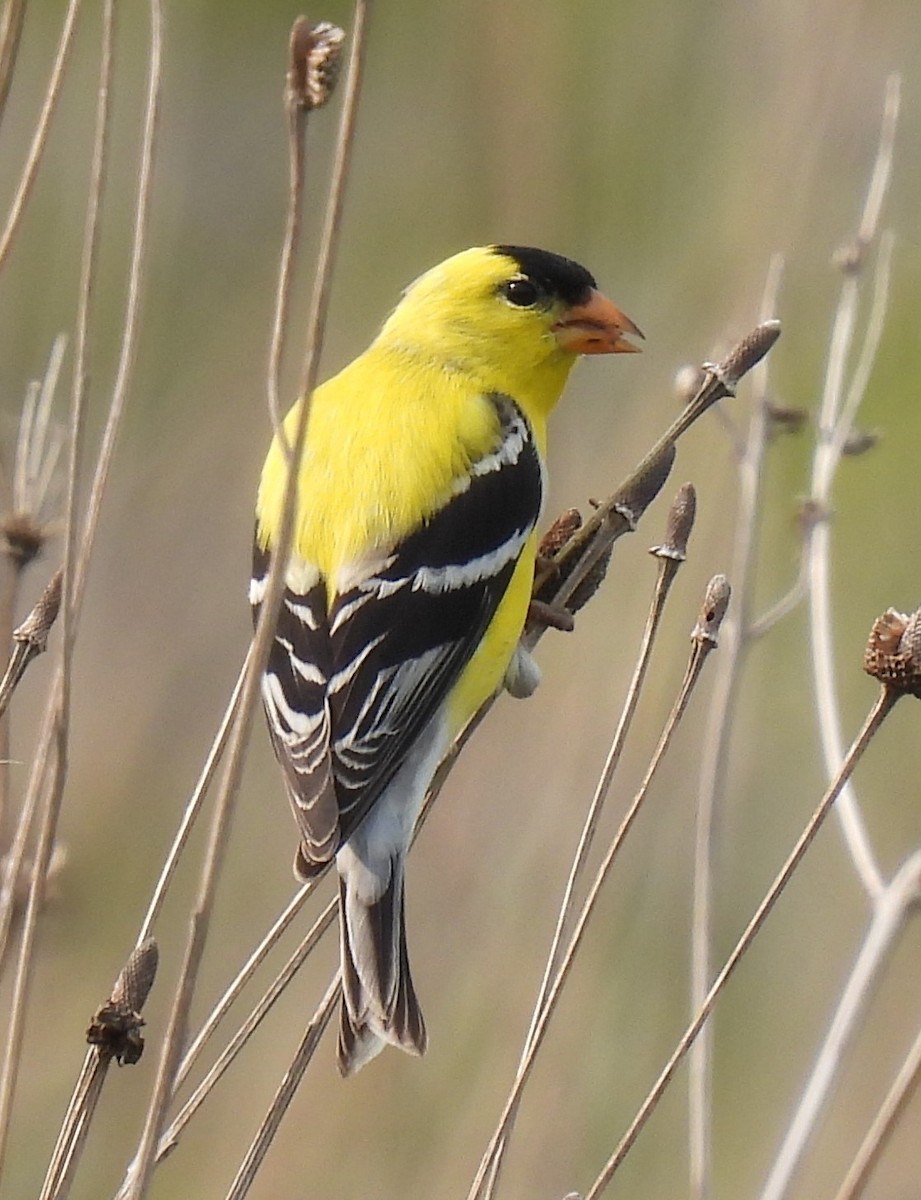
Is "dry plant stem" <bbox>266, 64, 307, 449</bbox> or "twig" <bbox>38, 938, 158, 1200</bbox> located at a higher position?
"dry plant stem" <bbox>266, 64, 307, 449</bbox>

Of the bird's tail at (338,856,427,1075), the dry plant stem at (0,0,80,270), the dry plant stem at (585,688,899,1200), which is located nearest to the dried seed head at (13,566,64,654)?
the dry plant stem at (0,0,80,270)

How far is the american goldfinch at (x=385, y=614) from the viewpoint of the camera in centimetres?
228

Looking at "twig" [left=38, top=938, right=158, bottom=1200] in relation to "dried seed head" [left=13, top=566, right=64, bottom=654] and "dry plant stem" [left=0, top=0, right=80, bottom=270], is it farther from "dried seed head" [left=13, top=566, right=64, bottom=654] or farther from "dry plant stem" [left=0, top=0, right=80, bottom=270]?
"dry plant stem" [left=0, top=0, right=80, bottom=270]

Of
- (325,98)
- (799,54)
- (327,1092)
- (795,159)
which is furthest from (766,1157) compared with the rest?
(325,98)

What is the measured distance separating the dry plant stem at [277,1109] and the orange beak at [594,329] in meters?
1.75

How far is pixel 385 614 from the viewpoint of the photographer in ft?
8.41

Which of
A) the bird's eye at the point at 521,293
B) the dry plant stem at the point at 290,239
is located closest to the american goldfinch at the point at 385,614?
the bird's eye at the point at 521,293

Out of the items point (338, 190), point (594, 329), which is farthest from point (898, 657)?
point (594, 329)

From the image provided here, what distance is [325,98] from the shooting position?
1288 mm

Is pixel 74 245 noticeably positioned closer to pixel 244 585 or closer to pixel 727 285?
pixel 244 585

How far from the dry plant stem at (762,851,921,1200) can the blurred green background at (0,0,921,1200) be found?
1.39 meters

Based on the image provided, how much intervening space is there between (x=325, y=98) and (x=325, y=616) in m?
1.34

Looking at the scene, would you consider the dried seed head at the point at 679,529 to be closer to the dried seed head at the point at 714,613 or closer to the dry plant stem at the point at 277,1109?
the dried seed head at the point at 714,613

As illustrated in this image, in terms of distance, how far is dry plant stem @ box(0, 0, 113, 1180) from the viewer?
5.19 feet
